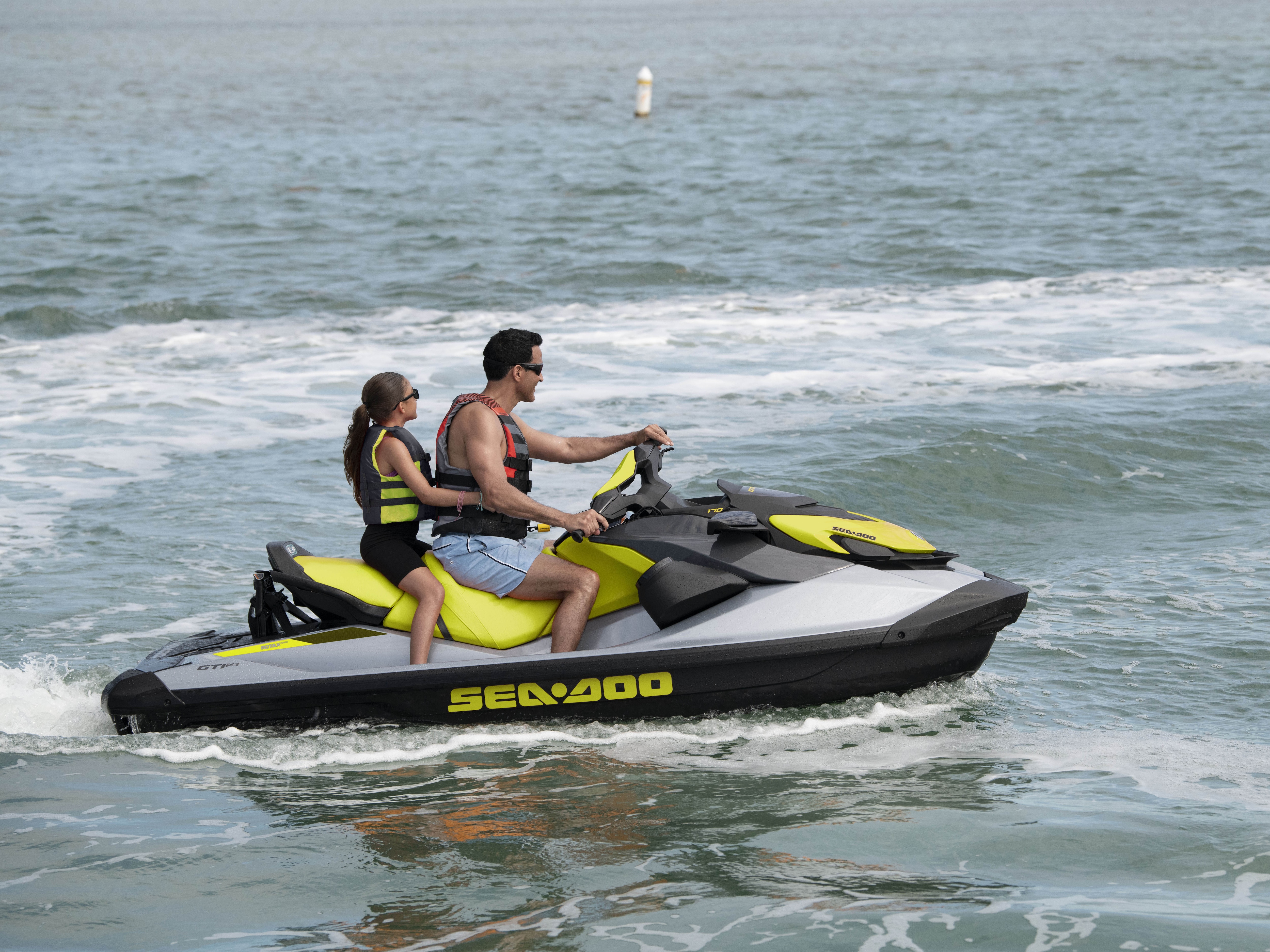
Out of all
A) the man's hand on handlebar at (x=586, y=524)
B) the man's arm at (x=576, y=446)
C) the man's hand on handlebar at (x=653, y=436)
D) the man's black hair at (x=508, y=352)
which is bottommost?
the man's hand on handlebar at (x=586, y=524)

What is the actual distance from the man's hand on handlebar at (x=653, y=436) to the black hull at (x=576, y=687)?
0.84 m

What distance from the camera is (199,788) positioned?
16.8 ft

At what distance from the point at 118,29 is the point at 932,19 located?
45.7 m

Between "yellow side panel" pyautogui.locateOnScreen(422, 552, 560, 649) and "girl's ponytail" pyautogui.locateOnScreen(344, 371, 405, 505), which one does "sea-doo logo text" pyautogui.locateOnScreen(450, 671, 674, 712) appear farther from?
"girl's ponytail" pyautogui.locateOnScreen(344, 371, 405, 505)

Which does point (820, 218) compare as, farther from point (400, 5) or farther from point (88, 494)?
point (400, 5)

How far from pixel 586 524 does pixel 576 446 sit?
66 centimetres

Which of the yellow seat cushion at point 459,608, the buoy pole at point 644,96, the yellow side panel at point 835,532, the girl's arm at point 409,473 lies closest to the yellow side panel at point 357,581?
the yellow seat cushion at point 459,608

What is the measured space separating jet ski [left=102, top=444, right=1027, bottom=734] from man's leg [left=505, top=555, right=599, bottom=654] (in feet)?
0.31

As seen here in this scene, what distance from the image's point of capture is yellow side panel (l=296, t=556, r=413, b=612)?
535cm

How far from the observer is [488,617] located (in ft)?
17.5

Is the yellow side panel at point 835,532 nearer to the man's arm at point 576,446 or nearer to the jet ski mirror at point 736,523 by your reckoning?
the jet ski mirror at point 736,523

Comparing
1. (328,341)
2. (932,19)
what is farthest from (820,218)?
(932,19)

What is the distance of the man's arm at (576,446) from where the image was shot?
219 inches

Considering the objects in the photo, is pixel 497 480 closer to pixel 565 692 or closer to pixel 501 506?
pixel 501 506
